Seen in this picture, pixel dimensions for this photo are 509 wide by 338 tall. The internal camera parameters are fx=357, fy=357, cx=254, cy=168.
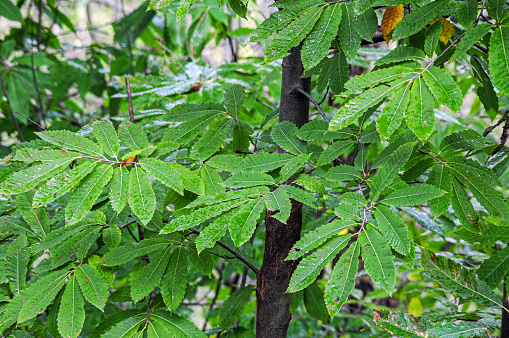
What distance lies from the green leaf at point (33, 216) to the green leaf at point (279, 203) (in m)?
0.58

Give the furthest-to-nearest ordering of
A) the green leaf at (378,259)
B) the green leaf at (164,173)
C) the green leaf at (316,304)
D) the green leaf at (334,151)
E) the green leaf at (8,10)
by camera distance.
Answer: the green leaf at (8,10), the green leaf at (316,304), the green leaf at (334,151), the green leaf at (164,173), the green leaf at (378,259)

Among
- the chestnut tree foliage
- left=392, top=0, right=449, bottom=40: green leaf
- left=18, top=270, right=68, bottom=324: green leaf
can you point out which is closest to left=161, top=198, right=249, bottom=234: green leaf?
the chestnut tree foliage

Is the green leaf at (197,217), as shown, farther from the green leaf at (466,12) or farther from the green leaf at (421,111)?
the green leaf at (466,12)

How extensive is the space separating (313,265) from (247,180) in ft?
0.62

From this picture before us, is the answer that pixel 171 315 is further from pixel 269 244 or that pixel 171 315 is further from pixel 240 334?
pixel 240 334

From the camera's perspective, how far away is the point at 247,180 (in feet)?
2.13

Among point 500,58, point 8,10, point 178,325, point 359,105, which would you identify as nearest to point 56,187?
point 178,325

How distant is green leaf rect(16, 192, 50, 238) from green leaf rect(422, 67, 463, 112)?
2.86 feet

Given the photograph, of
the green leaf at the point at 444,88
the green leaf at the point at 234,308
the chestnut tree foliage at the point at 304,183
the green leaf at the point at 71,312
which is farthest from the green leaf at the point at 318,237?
the green leaf at the point at 234,308

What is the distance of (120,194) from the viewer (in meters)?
0.62

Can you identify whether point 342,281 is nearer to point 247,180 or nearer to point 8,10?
point 247,180

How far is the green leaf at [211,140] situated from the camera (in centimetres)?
78

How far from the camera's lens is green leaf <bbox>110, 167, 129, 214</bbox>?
0.61 metres

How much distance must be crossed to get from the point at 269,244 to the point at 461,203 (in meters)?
0.40
